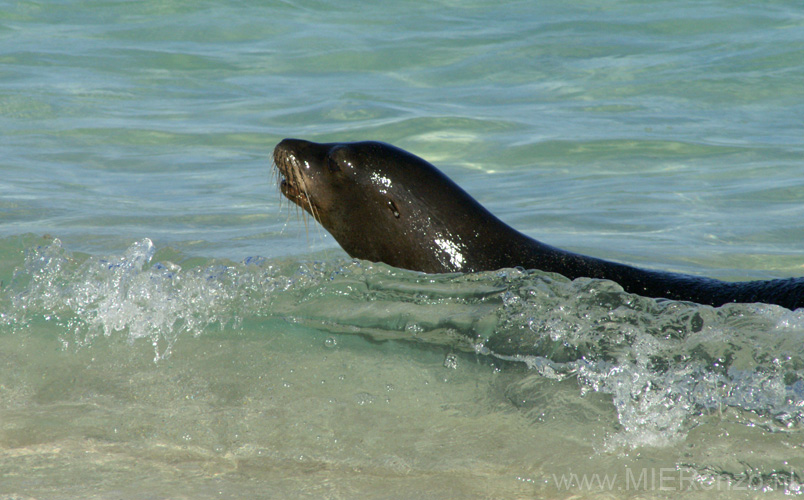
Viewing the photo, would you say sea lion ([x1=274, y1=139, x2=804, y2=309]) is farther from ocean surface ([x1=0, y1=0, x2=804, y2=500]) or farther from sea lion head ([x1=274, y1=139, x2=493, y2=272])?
ocean surface ([x1=0, y1=0, x2=804, y2=500])

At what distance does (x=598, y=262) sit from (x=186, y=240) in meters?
2.74

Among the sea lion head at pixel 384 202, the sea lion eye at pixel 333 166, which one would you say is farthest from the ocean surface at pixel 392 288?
the sea lion eye at pixel 333 166

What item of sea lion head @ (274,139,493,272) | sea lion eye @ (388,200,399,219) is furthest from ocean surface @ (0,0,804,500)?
sea lion eye @ (388,200,399,219)

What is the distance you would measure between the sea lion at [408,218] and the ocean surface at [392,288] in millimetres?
212

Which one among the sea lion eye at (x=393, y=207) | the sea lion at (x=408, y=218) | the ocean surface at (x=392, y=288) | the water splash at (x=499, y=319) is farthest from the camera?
the sea lion eye at (x=393, y=207)

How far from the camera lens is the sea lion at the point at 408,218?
4.80 meters

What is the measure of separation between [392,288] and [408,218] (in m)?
0.52

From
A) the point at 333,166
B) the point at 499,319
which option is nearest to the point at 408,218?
the point at 333,166

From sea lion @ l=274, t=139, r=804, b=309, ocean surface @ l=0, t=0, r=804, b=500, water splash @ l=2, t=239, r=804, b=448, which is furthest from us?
sea lion @ l=274, t=139, r=804, b=309

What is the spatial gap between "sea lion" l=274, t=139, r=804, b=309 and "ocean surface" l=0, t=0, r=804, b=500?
0.70 ft

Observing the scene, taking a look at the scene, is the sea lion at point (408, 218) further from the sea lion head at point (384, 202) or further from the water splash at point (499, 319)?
the water splash at point (499, 319)

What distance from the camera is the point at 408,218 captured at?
16.1 feet

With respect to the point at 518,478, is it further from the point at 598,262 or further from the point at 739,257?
the point at 739,257

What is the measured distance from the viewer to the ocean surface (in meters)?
3.26
